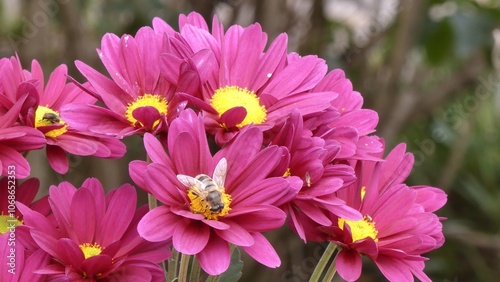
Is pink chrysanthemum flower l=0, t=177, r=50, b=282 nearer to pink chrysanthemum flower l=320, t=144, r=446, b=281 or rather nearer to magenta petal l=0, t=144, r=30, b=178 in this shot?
magenta petal l=0, t=144, r=30, b=178

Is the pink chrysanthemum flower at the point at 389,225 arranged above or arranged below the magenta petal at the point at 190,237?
below

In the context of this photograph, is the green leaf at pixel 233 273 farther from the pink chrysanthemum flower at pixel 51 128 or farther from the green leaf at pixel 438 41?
the green leaf at pixel 438 41

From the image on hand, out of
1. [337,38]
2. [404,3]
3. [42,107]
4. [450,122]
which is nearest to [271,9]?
[404,3]

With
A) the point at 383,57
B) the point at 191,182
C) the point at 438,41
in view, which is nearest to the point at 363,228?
the point at 191,182

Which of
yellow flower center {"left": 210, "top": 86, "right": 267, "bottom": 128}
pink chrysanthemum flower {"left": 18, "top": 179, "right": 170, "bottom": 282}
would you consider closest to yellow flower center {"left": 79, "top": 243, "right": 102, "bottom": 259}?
pink chrysanthemum flower {"left": 18, "top": 179, "right": 170, "bottom": 282}

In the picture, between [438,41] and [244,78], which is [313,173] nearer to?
[244,78]

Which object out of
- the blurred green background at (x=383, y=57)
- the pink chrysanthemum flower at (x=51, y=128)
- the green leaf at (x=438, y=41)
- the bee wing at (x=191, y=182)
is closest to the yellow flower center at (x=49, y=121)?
the pink chrysanthemum flower at (x=51, y=128)
